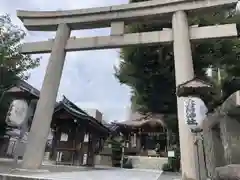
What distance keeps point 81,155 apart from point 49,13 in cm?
770

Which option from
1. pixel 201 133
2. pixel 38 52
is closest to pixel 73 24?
pixel 38 52

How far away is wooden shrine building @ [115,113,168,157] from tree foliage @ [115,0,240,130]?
5999 mm

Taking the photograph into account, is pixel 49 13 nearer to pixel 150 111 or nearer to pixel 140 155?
pixel 150 111

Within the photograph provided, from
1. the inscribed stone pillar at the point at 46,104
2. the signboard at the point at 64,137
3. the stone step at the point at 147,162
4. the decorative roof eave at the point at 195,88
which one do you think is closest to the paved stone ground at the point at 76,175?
the inscribed stone pillar at the point at 46,104

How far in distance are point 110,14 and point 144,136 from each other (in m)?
14.3

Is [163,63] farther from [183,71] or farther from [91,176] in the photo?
[91,176]

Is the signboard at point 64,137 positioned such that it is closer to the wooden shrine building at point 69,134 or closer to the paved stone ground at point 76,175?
the wooden shrine building at point 69,134

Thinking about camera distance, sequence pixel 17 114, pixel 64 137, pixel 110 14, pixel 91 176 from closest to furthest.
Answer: pixel 91 176
pixel 17 114
pixel 110 14
pixel 64 137

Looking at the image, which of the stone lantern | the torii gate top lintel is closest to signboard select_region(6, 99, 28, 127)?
the torii gate top lintel

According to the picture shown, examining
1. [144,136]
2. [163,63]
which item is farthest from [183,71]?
[144,136]

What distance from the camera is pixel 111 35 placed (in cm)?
851

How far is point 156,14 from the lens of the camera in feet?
27.2

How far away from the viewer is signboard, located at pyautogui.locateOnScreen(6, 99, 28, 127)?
7.89 meters

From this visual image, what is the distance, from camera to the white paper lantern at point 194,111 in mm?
4762
